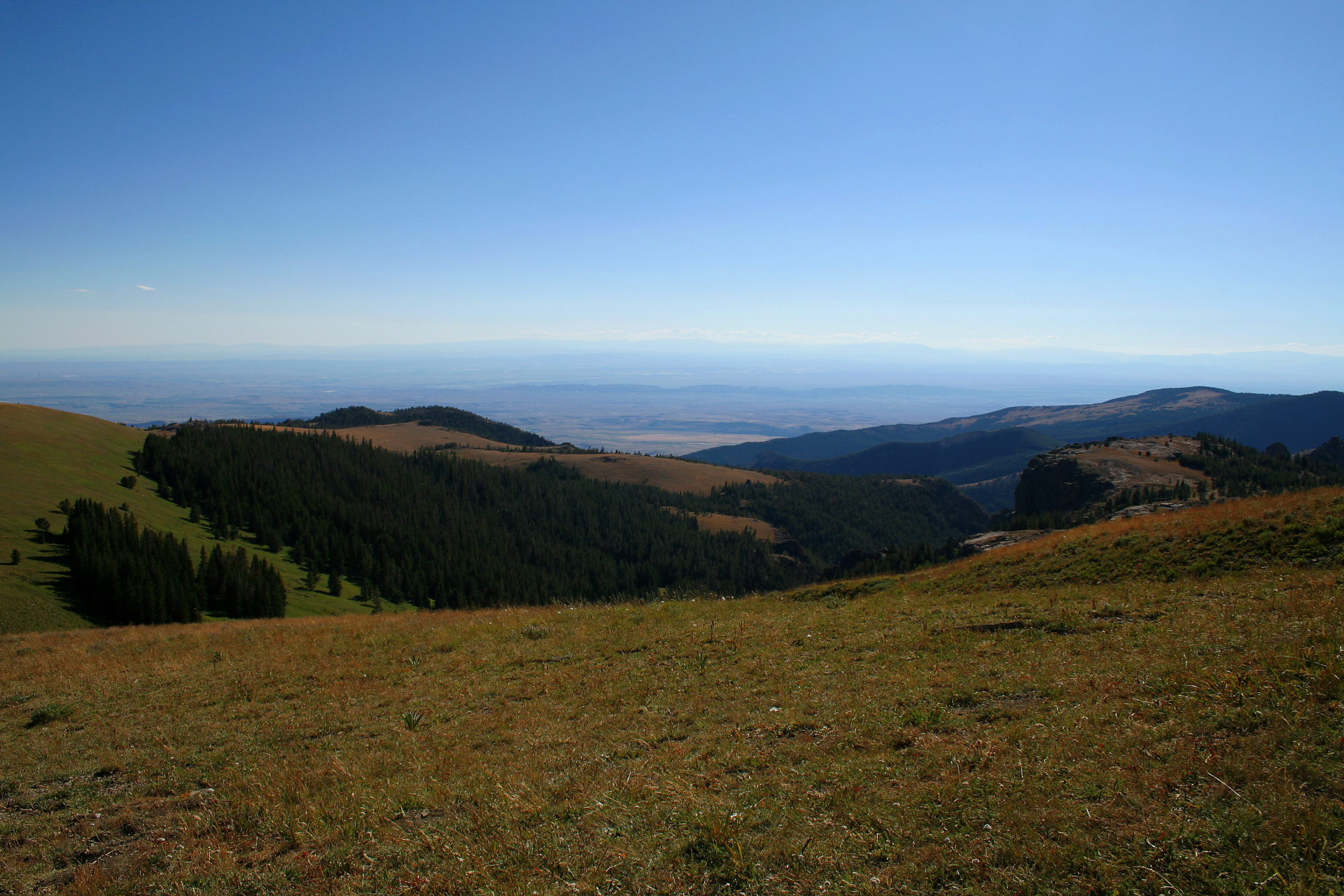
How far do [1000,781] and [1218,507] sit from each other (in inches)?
884

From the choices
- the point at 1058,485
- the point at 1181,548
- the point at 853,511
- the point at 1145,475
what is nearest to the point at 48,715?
the point at 1181,548

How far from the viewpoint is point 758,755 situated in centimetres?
927

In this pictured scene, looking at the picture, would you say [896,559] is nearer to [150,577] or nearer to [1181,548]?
[1181,548]

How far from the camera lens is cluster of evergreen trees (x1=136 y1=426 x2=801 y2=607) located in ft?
301

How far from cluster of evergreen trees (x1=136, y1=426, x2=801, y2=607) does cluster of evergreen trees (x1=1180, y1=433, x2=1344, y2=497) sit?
70239 millimetres

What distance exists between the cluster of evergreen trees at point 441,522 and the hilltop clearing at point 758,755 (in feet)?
197

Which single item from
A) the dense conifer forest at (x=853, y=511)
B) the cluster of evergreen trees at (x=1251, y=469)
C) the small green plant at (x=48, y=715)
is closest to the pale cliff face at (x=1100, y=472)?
the cluster of evergreen trees at (x=1251, y=469)

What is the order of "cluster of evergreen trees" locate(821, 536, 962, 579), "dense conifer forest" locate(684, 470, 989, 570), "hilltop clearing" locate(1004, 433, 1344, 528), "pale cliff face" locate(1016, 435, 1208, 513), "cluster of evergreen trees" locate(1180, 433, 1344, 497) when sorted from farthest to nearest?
"dense conifer forest" locate(684, 470, 989, 570) < "pale cliff face" locate(1016, 435, 1208, 513) < "cluster of evergreen trees" locate(1180, 433, 1344, 497) < "hilltop clearing" locate(1004, 433, 1344, 528) < "cluster of evergreen trees" locate(821, 536, 962, 579)

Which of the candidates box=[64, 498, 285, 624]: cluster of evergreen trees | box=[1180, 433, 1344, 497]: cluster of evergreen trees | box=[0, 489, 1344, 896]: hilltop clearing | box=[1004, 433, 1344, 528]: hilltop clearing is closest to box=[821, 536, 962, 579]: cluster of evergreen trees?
box=[1004, 433, 1344, 528]: hilltop clearing

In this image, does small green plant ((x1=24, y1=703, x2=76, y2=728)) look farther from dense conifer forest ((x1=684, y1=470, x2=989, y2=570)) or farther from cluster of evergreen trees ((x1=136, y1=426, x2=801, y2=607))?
dense conifer forest ((x1=684, y1=470, x2=989, y2=570))

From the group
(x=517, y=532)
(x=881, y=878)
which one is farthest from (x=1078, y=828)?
(x=517, y=532)

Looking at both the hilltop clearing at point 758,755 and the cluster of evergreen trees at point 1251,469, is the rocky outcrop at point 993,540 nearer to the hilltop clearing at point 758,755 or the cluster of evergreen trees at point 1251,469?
the hilltop clearing at point 758,755

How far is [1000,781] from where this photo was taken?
7.21 m

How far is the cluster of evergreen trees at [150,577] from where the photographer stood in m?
44.1
